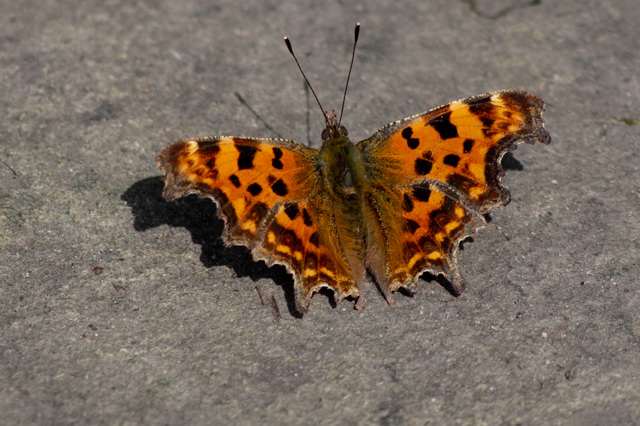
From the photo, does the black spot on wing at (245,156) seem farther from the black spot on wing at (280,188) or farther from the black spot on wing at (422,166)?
the black spot on wing at (422,166)

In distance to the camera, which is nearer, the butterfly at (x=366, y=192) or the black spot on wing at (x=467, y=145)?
the butterfly at (x=366, y=192)

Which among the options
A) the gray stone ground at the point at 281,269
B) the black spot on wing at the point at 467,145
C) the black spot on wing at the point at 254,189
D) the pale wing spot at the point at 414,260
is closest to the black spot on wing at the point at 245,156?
the black spot on wing at the point at 254,189

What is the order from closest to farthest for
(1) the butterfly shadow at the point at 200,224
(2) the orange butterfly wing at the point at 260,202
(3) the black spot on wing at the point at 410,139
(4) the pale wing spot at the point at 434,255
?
(2) the orange butterfly wing at the point at 260,202 < (4) the pale wing spot at the point at 434,255 < (3) the black spot on wing at the point at 410,139 < (1) the butterfly shadow at the point at 200,224

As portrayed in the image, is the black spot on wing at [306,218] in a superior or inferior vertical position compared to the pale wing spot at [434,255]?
superior

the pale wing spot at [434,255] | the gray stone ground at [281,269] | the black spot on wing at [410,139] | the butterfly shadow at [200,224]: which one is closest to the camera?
the gray stone ground at [281,269]

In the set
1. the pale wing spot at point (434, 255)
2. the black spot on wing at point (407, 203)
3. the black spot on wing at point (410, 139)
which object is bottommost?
the pale wing spot at point (434, 255)

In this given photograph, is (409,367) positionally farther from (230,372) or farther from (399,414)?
(230,372)
